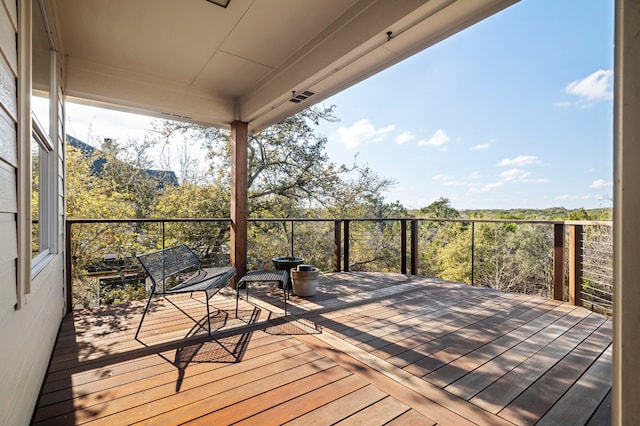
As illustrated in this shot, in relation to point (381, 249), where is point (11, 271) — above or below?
above

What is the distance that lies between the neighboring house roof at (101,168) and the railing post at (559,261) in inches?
287

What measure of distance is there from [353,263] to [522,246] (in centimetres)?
431

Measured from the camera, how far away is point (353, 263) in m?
8.91

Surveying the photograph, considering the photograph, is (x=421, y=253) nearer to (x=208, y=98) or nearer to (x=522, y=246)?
(x=522, y=246)

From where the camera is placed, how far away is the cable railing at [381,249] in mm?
3429

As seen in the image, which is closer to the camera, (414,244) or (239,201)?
(239,201)

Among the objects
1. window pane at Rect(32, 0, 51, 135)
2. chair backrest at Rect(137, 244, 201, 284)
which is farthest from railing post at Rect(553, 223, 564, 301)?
window pane at Rect(32, 0, 51, 135)

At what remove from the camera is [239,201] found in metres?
4.04

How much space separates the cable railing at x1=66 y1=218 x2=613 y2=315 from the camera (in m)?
3.43

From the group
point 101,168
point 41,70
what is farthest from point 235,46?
point 101,168

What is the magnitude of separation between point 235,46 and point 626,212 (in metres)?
3.05

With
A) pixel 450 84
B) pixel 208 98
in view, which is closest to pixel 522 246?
pixel 450 84

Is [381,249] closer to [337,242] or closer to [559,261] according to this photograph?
[337,242]

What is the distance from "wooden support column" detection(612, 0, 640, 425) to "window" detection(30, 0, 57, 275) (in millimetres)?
2530
